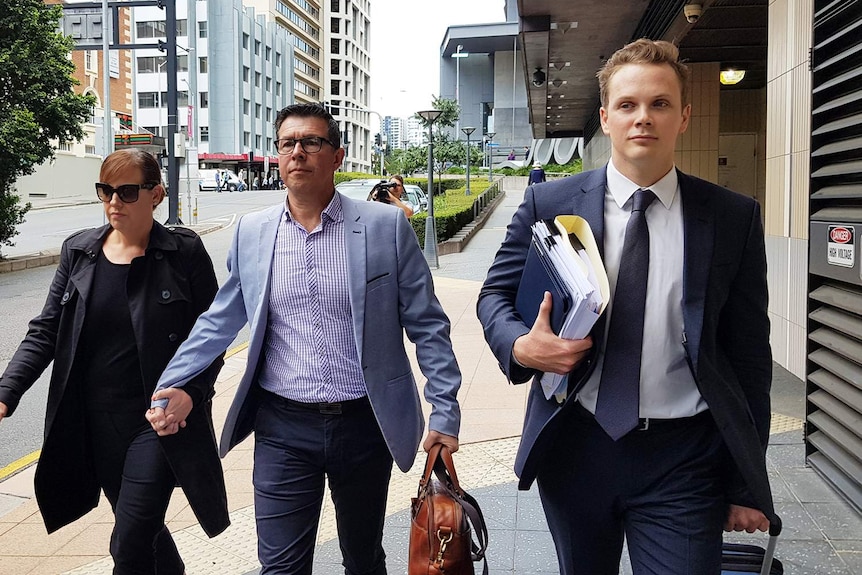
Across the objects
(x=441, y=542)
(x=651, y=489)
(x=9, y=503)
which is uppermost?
(x=651, y=489)

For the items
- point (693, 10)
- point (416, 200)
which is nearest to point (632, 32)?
point (693, 10)

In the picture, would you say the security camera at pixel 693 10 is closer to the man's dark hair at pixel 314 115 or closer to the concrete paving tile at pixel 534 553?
the concrete paving tile at pixel 534 553

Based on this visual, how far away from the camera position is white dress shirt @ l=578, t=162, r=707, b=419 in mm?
2168

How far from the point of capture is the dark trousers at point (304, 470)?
2.86m

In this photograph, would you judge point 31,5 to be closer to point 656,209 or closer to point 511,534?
point 511,534

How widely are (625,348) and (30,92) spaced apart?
60.1 ft

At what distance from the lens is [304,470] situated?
2.90 m

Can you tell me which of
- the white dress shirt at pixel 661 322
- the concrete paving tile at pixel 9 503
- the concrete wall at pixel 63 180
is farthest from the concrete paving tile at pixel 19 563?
the concrete wall at pixel 63 180

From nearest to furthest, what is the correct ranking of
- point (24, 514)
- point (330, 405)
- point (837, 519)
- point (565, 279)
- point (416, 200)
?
point (565, 279)
point (330, 405)
point (837, 519)
point (24, 514)
point (416, 200)

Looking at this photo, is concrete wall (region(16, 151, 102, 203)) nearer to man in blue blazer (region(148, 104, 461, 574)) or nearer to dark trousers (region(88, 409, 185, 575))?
dark trousers (region(88, 409, 185, 575))

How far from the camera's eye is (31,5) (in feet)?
58.9

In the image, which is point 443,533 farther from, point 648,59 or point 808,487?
point 808,487

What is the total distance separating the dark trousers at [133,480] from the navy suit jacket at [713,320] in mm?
1505

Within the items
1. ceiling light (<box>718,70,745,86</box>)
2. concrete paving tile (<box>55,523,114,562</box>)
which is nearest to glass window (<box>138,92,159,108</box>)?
ceiling light (<box>718,70,745,86</box>)
